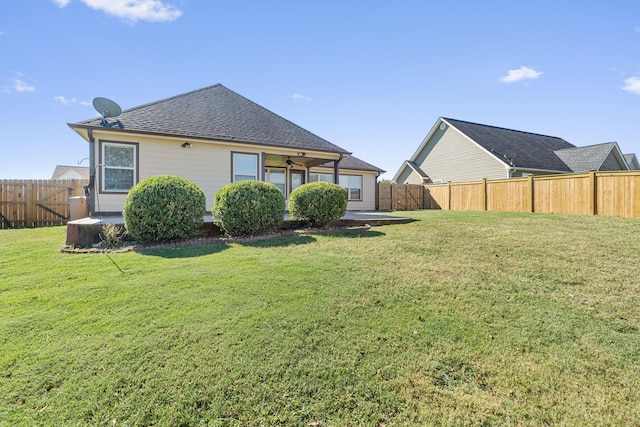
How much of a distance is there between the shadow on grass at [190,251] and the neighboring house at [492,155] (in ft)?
61.2

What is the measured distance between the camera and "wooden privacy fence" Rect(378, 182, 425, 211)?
20.4m

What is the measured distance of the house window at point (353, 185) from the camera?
61.2ft

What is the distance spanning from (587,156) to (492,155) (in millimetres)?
8164

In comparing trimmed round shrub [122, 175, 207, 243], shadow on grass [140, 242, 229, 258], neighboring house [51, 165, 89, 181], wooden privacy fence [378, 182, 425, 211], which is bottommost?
shadow on grass [140, 242, 229, 258]

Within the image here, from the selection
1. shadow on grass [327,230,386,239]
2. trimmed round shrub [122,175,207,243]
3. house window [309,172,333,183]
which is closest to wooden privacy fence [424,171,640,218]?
house window [309,172,333,183]

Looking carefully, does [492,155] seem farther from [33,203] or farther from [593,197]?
[33,203]

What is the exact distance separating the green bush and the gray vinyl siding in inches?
670

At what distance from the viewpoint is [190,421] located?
6.72ft

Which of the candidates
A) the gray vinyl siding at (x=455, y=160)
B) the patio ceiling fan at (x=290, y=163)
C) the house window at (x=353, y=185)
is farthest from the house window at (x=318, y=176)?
the gray vinyl siding at (x=455, y=160)

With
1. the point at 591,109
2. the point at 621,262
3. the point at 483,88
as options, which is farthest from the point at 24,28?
the point at 591,109

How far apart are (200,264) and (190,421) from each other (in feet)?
11.1

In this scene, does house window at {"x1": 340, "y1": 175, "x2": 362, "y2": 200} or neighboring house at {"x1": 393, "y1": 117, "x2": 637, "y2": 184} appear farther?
neighboring house at {"x1": 393, "y1": 117, "x2": 637, "y2": 184}

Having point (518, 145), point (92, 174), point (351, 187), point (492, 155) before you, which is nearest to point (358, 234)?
point (92, 174)

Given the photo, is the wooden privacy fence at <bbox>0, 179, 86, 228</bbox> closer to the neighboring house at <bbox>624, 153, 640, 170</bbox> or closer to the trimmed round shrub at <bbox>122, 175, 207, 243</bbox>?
the trimmed round shrub at <bbox>122, 175, 207, 243</bbox>
